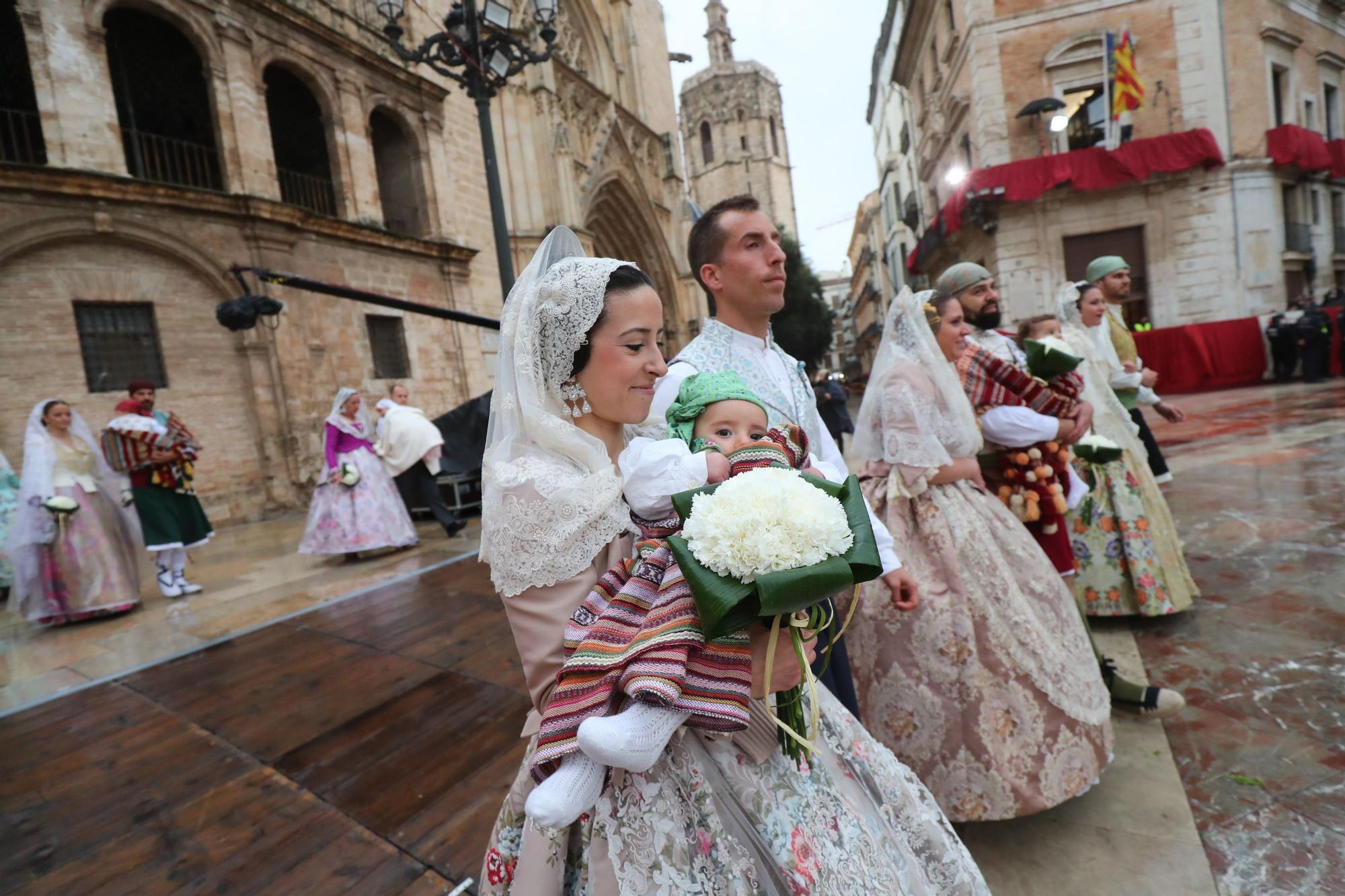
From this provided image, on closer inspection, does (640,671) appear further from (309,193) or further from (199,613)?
(309,193)

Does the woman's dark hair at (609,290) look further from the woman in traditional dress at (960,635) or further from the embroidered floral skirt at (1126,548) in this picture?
the embroidered floral skirt at (1126,548)

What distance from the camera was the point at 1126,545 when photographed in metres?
3.28

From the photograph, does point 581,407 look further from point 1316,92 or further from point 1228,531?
point 1316,92

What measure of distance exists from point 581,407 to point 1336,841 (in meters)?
2.46

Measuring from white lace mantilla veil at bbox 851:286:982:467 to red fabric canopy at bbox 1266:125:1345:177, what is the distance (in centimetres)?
1867

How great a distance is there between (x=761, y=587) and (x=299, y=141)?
600 inches

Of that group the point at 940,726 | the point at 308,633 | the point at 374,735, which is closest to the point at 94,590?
the point at 308,633

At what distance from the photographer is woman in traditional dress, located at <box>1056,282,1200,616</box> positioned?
3.23 m

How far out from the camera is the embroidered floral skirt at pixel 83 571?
5129 mm

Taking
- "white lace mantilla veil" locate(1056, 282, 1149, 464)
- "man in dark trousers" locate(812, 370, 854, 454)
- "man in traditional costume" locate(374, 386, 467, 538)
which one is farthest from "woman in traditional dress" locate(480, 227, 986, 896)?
"man in dark trousers" locate(812, 370, 854, 454)

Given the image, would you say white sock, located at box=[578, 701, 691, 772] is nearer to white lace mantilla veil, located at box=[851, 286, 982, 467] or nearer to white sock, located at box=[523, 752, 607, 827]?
white sock, located at box=[523, 752, 607, 827]

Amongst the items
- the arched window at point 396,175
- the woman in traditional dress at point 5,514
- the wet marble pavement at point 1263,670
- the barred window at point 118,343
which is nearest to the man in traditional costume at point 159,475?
the woman in traditional dress at point 5,514

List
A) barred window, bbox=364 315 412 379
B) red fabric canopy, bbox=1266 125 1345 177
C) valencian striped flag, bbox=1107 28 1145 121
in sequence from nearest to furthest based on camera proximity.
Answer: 1. barred window, bbox=364 315 412 379
2. valencian striped flag, bbox=1107 28 1145 121
3. red fabric canopy, bbox=1266 125 1345 177

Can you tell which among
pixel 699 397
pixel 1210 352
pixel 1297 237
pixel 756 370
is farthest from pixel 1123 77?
pixel 699 397
